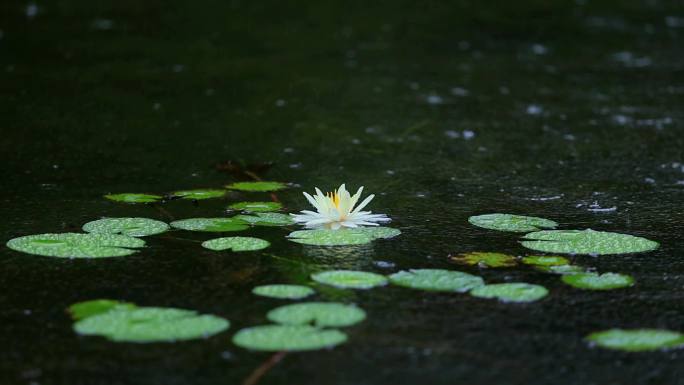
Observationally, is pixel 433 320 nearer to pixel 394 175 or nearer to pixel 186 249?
pixel 186 249

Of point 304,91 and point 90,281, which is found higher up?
point 304,91

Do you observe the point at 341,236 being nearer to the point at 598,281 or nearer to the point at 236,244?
the point at 236,244

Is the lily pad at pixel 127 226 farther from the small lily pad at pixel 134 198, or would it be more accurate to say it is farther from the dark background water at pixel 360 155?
the small lily pad at pixel 134 198

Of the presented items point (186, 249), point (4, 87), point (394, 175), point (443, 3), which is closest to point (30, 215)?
point (186, 249)

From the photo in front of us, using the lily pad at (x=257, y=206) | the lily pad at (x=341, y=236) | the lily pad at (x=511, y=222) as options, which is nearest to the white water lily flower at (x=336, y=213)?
the lily pad at (x=341, y=236)

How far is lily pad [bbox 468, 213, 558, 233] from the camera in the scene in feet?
6.64

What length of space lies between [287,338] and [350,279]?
283 mm

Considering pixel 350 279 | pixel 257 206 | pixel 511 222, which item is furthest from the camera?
pixel 257 206

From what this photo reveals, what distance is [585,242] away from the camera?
192 centimetres

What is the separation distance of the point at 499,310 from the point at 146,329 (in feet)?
1.85

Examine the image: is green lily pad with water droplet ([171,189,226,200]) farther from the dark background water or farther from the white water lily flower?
the white water lily flower

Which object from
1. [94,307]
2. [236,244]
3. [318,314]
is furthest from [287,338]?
[236,244]

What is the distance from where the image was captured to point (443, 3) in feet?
18.6

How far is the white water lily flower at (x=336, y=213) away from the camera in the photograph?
6.50 feet
